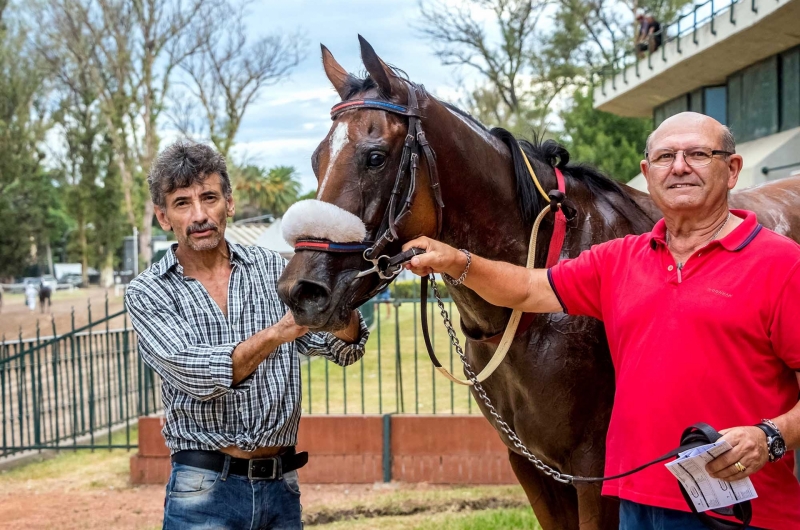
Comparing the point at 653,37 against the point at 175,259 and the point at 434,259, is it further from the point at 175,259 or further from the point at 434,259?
the point at 434,259

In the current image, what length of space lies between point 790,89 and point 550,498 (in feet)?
45.8

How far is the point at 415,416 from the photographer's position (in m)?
6.77

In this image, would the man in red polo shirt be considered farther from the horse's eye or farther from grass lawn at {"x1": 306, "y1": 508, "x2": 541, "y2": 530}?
grass lawn at {"x1": 306, "y1": 508, "x2": 541, "y2": 530}

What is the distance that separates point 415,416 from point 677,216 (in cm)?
492

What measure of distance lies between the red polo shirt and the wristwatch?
0.09 meters

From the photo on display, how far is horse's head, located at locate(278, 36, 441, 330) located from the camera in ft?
7.17

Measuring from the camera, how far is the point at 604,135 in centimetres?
2748

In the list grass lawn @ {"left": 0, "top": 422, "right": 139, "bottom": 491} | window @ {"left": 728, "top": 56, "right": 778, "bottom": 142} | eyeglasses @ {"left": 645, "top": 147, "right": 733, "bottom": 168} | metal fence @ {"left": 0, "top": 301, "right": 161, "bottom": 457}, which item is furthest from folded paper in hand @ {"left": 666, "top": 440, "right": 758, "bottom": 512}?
window @ {"left": 728, "top": 56, "right": 778, "bottom": 142}

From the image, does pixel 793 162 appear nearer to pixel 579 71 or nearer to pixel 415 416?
pixel 415 416

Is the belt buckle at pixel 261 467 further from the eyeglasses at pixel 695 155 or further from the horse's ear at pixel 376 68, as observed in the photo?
the eyeglasses at pixel 695 155

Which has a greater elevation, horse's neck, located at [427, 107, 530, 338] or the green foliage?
the green foliage

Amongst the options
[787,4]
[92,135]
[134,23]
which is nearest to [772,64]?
[787,4]

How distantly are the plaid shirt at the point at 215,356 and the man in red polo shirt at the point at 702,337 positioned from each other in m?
0.80

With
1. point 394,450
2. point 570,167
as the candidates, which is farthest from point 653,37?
point 570,167
